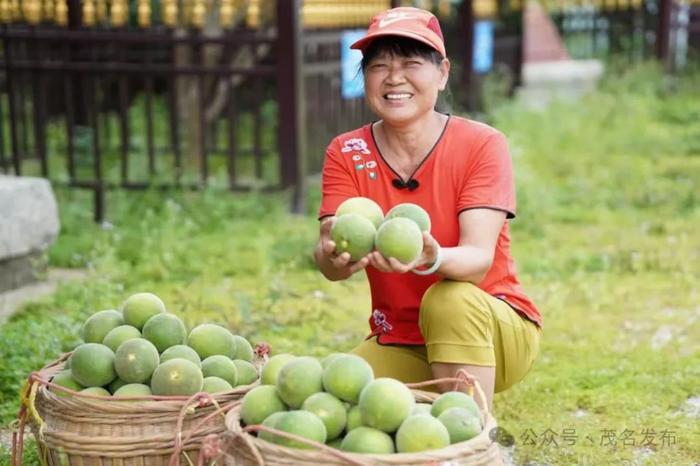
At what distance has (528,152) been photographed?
453 inches

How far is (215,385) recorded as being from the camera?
311 centimetres

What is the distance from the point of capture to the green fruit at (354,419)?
2.74 m

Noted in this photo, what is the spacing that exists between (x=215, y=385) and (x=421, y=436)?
0.74m

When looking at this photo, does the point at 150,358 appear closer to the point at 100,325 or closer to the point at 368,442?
the point at 100,325

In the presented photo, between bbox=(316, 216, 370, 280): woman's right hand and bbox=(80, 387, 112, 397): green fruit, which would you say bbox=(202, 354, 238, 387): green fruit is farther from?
bbox=(316, 216, 370, 280): woman's right hand

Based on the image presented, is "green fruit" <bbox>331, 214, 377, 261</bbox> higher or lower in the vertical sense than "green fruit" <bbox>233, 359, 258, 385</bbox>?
higher

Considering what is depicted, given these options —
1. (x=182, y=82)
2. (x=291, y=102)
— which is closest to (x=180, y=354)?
(x=291, y=102)

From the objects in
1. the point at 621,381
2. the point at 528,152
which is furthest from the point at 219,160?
the point at 621,381

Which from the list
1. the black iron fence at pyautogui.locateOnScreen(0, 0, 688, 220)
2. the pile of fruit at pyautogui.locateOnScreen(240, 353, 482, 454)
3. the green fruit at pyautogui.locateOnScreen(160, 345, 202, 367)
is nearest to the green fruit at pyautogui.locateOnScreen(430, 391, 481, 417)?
the pile of fruit at pyautogui.locateOnScreen(240, 353, 482, 454)

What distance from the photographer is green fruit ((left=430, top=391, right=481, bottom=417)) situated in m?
2.80

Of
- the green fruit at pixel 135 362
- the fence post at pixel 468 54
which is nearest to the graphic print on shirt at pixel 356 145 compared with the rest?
the green fruit at pixel 135 362

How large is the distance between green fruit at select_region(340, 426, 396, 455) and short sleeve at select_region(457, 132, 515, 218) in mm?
1031

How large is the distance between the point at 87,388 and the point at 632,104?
1220 cm

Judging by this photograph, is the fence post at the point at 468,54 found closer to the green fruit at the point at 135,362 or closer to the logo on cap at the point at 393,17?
the logo on cap at the point at 393,17
